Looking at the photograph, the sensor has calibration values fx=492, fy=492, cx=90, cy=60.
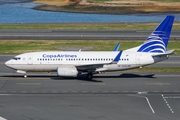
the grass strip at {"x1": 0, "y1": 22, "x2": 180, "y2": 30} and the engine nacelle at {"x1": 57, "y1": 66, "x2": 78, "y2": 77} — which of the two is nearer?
the engine nacelle at {"x1": 57, "y1": 66, "x2": 78, "y2": 77}

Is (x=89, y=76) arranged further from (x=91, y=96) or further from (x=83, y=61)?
(x=91, y=96)

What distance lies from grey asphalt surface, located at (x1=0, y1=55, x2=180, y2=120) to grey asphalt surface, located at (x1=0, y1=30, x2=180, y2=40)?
29.1 metres

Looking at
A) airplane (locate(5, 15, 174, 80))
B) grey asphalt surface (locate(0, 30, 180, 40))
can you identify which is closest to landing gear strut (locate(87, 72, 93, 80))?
airplane (locate(5, 15, 174, 80))

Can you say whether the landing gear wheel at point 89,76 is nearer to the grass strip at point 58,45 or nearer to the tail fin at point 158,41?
the tail fin at point 158,41

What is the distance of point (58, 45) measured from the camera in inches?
3408

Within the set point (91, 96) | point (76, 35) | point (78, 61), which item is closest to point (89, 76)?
point (78, 61)

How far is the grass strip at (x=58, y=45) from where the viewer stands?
82.3 m

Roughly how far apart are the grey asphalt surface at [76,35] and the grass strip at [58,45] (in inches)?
136

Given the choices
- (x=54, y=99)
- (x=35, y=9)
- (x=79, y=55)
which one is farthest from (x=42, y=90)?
(x=35, y=9)

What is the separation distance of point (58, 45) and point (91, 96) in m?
35.6

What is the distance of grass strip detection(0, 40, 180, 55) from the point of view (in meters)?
82.3

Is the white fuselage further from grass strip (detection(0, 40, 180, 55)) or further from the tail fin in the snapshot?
grass strip (detection(0, 40, 180, 55))

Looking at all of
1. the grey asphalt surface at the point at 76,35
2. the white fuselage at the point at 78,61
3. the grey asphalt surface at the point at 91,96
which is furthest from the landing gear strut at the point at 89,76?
the grey asphalt surface at the point at 76,35

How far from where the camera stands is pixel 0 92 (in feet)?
176
